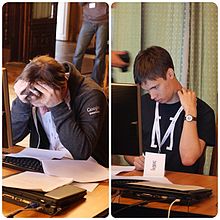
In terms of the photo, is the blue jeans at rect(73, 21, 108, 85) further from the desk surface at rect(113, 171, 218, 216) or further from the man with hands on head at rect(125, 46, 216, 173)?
the desk surface at rect(113, 171, 218, 216)

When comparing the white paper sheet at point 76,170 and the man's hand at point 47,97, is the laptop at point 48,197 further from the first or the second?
the man's hand at point 47,97

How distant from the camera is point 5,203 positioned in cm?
143

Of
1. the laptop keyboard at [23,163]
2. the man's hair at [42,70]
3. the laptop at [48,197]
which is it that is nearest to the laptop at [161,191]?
the laptop at [48,197]

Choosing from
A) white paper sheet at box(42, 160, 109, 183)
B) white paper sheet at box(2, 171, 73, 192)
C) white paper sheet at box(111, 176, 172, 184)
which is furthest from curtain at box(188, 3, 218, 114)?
white paper sheet at box(2, 171, 73, 192)

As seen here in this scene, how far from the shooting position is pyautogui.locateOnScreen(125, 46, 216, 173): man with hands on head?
56.9 inches

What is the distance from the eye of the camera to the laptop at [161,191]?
1.41 meters

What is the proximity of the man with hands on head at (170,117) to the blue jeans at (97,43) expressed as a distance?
99mm

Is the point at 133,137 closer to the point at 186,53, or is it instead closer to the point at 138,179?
the point at 138,179

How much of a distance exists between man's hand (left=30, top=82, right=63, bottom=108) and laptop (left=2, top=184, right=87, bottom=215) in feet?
0.80

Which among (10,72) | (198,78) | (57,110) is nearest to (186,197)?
(198,78)

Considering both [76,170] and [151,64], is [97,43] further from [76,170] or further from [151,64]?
[76,170]

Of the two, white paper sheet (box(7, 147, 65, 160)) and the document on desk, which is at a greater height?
white paper sheet (box(7, 147, 65, 160))

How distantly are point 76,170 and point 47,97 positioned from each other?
228 millimetres

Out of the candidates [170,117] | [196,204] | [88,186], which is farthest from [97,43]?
[196,204]
